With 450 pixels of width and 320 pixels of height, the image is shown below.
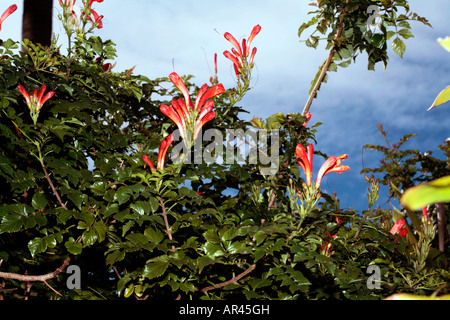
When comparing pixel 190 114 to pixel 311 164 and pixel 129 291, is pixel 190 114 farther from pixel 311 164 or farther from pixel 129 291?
pixel 129 291

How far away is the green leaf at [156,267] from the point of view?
193 centimetres

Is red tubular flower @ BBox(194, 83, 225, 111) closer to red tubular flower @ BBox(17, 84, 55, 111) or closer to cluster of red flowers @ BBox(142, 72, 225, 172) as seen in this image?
cluster of red flowers @ BBox(142, 72, 225, 172)

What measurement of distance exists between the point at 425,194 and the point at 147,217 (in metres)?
1.74

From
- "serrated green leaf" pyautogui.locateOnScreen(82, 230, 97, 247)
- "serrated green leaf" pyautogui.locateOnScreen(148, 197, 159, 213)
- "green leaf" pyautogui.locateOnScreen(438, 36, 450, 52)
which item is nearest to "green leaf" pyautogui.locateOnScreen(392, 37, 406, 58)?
"serrated green leaf" pyautogui.locateOnScreen(148, 197, 159, 213)

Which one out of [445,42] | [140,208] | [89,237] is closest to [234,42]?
[140,208]

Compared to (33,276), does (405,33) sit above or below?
above

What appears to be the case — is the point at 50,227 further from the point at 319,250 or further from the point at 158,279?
the point at 319,250

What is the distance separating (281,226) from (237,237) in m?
0.28

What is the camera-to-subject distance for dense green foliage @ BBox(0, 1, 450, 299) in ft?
7.07

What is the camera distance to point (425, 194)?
1.65 feet

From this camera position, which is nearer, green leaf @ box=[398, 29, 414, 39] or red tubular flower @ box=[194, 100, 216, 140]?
red tubular flower @ box=[194, 100, 216, 140]

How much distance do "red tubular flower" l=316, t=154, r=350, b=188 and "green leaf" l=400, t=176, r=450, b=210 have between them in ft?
5.65

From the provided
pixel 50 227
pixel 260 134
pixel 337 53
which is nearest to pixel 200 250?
pixel 50 227
